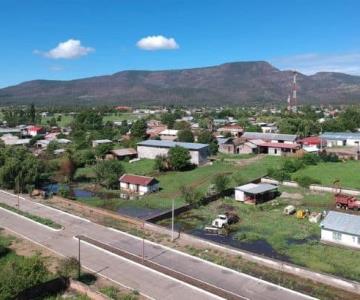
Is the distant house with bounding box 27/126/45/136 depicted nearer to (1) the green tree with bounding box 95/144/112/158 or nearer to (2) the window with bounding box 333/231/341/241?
(1) the green tree with bounding box 95/144/112/158

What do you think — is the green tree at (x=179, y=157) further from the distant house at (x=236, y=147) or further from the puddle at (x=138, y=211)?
the distant house at (x=236, y=147)

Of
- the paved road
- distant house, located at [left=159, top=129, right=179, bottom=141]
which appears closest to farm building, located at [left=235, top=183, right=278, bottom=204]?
the paved road

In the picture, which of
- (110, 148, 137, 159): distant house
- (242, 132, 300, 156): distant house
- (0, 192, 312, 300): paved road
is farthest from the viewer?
(242, 132, 300, 156): distant house

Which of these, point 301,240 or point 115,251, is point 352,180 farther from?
point 115,251

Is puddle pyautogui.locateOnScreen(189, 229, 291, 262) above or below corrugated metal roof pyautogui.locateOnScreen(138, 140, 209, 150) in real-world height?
below

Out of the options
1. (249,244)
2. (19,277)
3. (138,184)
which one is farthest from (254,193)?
(19,277)

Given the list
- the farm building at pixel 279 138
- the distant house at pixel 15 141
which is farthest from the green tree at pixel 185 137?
the distant house at pixel 15 141

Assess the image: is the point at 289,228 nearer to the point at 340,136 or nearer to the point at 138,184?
the point at 138,184
